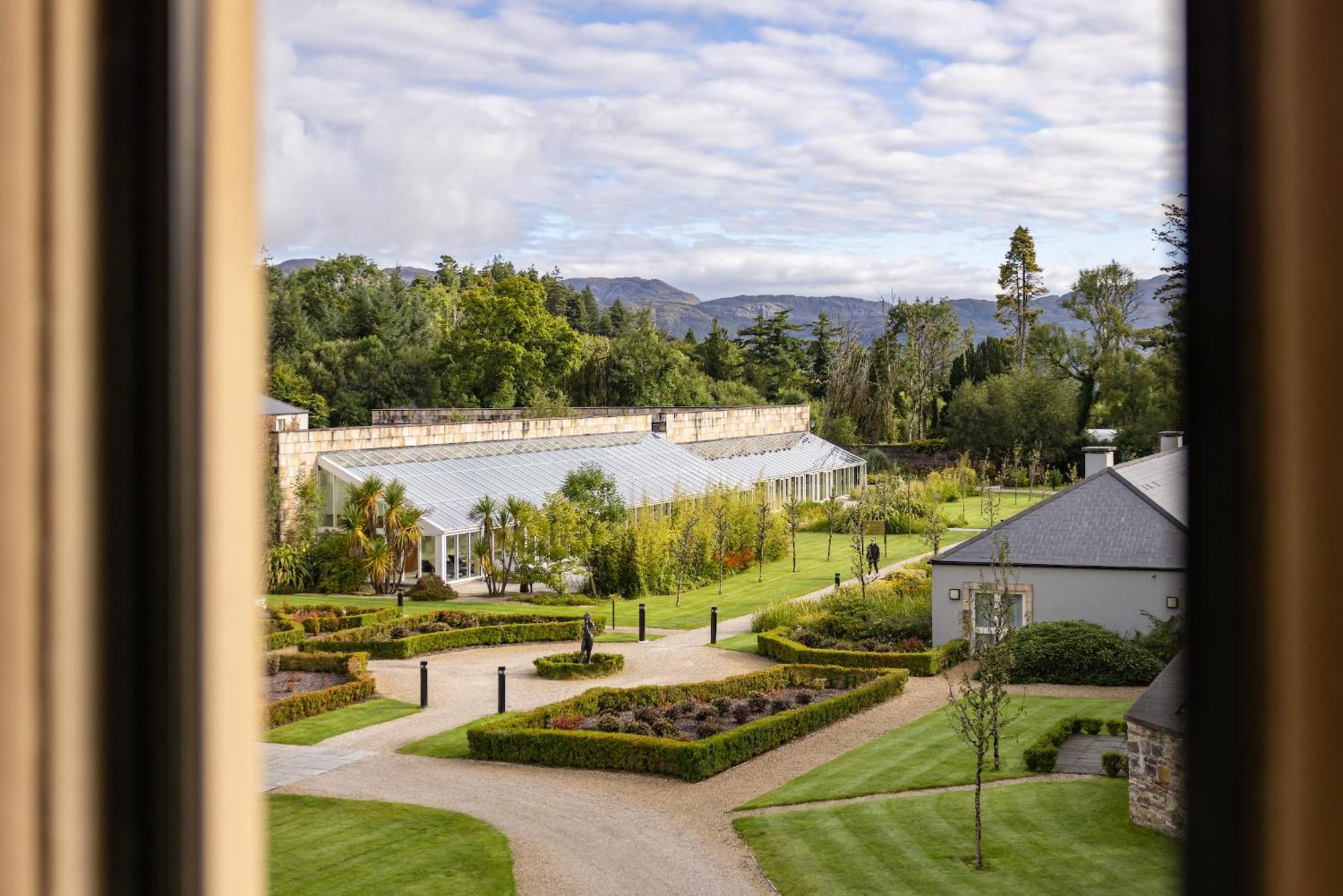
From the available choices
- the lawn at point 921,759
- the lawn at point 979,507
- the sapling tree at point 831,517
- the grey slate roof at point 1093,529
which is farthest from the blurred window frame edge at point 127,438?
the lawn at point 979,507

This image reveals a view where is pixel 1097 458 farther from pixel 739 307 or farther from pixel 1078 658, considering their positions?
pixel 739 307

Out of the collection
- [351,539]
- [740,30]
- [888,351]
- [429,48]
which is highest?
[888,351]

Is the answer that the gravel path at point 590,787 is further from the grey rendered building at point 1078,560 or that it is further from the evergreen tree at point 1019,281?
the evergreen tree at point 1019,281

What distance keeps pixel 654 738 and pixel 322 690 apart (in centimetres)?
412

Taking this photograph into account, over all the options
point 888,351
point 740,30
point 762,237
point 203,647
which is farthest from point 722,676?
point 762,237

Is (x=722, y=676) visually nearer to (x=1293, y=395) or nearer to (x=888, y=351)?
(x=1293, y=395)

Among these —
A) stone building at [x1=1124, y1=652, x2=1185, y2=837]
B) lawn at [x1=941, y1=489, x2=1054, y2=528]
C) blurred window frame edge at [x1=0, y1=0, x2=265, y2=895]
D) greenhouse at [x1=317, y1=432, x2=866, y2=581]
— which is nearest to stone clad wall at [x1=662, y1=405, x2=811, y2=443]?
greenhouse at [x1=317, y1=432, x2=866, y2=581]

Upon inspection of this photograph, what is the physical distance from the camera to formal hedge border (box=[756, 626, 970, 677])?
14.1m

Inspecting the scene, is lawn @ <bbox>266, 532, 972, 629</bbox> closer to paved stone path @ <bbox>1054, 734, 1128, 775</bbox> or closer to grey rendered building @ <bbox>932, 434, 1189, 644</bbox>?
grey rendered building @ <bbox>932, 434, 1189, 644</bbox>

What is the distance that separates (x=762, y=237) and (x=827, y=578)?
7192 centimetres

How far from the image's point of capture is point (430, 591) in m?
18.7

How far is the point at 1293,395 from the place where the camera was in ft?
1.98

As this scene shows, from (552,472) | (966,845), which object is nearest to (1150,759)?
(966,845)

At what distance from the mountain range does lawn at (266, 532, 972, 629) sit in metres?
10.3
